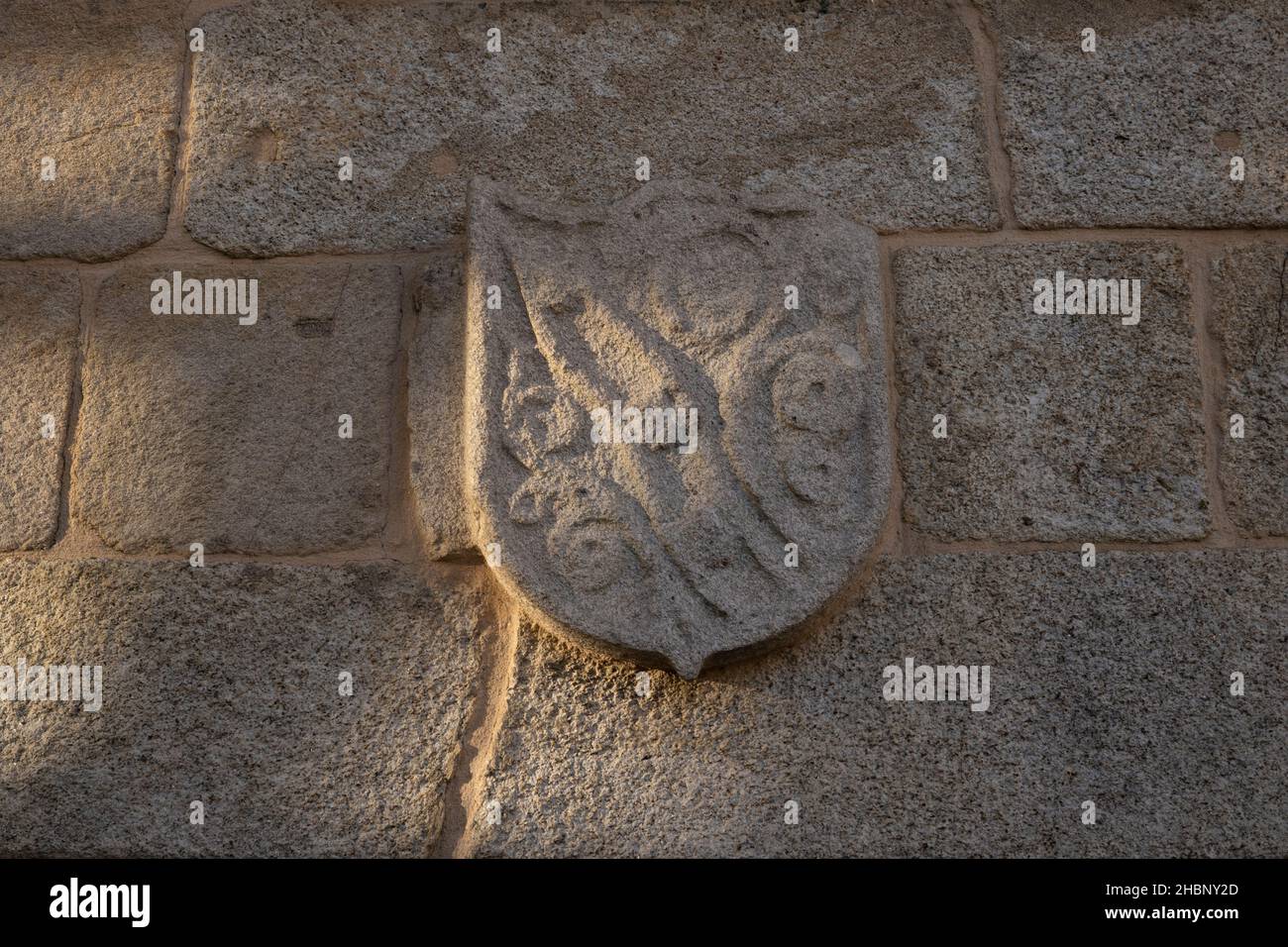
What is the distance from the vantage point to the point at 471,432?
6.43 ft

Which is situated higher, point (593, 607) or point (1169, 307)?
point (1169, 307)

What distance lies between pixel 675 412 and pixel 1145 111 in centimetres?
104

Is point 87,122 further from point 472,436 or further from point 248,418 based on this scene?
point 472,436

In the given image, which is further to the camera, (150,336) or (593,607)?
(150,336)

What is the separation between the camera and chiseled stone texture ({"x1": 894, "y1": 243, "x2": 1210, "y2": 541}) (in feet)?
6.67

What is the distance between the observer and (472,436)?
77.1 inches

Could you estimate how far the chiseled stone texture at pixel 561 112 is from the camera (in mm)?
2166

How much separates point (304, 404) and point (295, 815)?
691 mm

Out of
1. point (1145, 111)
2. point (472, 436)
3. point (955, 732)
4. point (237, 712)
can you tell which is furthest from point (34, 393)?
point (1145, 111)

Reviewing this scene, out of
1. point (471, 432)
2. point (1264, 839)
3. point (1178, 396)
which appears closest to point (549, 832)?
point (471, 432)

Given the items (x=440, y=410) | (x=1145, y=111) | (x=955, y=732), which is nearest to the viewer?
(x=955, y=732)

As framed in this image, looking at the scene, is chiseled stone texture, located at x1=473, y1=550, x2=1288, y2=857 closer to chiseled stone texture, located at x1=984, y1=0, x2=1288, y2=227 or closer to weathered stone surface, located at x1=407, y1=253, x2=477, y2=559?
weathered stone surface, located at x1=407, y1=253, x2=477, y2=559

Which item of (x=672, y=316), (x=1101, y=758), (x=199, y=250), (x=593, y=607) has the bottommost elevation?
(x=1101, y=758)

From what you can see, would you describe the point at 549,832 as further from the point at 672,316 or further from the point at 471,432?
the point at 672,316
